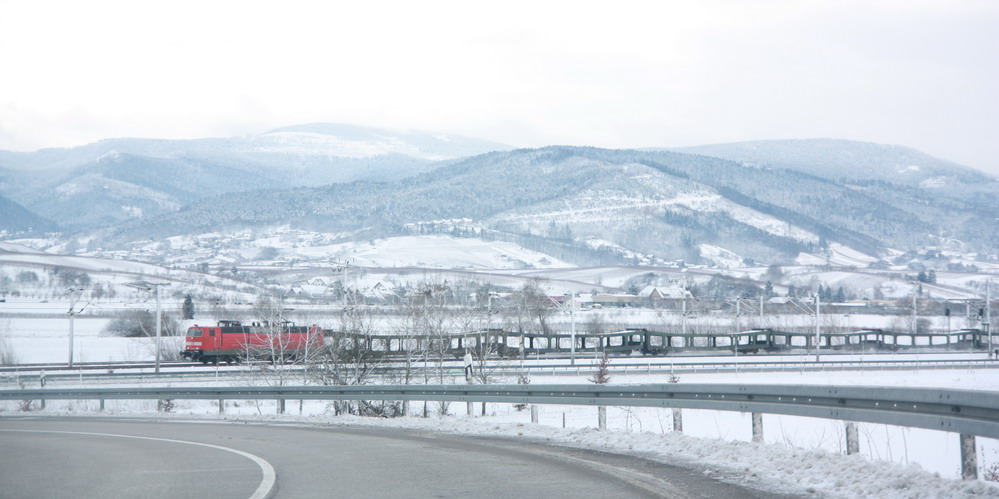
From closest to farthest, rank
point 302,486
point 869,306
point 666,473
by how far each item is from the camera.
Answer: point 302,486 → point 666,473 → point 869,306

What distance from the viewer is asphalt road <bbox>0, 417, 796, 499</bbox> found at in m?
10.1

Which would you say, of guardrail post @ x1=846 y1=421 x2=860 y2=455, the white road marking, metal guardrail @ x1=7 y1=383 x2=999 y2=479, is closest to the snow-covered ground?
guardrail post @ x1=846 y1=421 x2=860 y2=455

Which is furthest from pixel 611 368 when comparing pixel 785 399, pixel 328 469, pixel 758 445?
pixel 328 469

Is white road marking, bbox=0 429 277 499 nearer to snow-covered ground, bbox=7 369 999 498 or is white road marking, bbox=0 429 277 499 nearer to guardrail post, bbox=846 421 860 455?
snow-covered ground, bbox=7 369 999 498

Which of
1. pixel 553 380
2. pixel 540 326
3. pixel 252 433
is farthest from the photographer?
pixel 540 326

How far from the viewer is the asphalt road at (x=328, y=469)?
33.0 feet

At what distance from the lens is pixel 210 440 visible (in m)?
17.0

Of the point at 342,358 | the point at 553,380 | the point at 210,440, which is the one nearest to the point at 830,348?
the point at 553,380

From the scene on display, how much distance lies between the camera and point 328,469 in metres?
12.0

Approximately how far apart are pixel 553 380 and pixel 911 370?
1092 inches

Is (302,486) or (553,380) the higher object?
(302,486)

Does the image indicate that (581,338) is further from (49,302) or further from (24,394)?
(49,302)

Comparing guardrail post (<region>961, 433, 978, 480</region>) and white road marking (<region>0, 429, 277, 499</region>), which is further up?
guardrail post (<region>961, 433, 978, 480</region>)

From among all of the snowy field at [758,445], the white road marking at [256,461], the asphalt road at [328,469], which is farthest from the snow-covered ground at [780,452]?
the white road marking at [256,461]
